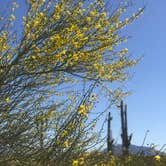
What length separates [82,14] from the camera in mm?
7582

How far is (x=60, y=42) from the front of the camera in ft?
23.5

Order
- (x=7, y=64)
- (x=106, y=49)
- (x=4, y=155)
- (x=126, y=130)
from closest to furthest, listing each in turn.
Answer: (x=4, y=155)
(x=7, y=64)
(x=106, y=49)
(x=126, y=130)

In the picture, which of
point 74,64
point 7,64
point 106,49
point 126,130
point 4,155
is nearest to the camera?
point 4,155

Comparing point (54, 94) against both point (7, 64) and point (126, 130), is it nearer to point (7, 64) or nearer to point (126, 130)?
point (7, 64)

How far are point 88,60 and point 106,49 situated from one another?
0.81m

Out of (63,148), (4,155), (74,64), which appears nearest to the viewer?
(63,148)

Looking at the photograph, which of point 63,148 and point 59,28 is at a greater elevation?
point 59,28

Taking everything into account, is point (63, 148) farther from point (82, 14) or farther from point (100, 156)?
point (82, 14)

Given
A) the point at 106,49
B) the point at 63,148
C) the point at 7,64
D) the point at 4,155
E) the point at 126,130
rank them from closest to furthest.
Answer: the point at 63,148
the point at 4,155
the point at 7,64
the point at 106,49
the point at 126,130

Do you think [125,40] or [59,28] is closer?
[59,28]

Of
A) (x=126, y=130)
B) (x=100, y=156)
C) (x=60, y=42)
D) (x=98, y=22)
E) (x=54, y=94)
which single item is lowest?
(x=100, y=156)

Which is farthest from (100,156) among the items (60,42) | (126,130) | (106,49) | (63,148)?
(126,130)

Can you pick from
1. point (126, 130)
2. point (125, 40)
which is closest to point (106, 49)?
point (125, 40)

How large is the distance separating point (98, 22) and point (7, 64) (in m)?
1.76
